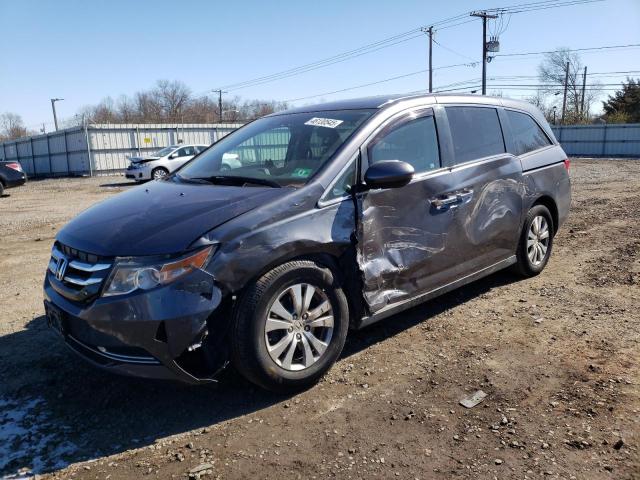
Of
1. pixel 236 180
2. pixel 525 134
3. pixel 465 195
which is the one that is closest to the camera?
pixel 236 180

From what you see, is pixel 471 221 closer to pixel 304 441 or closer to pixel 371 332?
pixel 371 332

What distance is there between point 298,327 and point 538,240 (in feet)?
10.6

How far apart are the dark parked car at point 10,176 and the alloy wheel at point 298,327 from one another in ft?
59.4

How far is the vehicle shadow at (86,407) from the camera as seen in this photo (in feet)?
9.32

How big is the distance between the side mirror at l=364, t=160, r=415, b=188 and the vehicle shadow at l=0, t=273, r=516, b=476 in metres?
1.29

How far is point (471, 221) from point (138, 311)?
107 inches

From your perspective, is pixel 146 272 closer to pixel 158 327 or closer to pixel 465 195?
pixel 158 327

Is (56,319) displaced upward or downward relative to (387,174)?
downward

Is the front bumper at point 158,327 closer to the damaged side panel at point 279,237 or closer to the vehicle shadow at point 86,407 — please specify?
the damaged side panel at point 279,237

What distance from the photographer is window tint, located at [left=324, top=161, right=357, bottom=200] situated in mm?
3393

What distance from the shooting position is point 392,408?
3.10 meters

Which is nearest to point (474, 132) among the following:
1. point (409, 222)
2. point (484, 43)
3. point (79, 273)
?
point (409, 222)

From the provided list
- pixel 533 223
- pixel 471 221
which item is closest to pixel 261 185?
Result: pixel 471 221

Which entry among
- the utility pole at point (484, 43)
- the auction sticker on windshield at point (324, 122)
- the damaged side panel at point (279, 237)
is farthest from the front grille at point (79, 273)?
the utility pole at point (484, 43)
